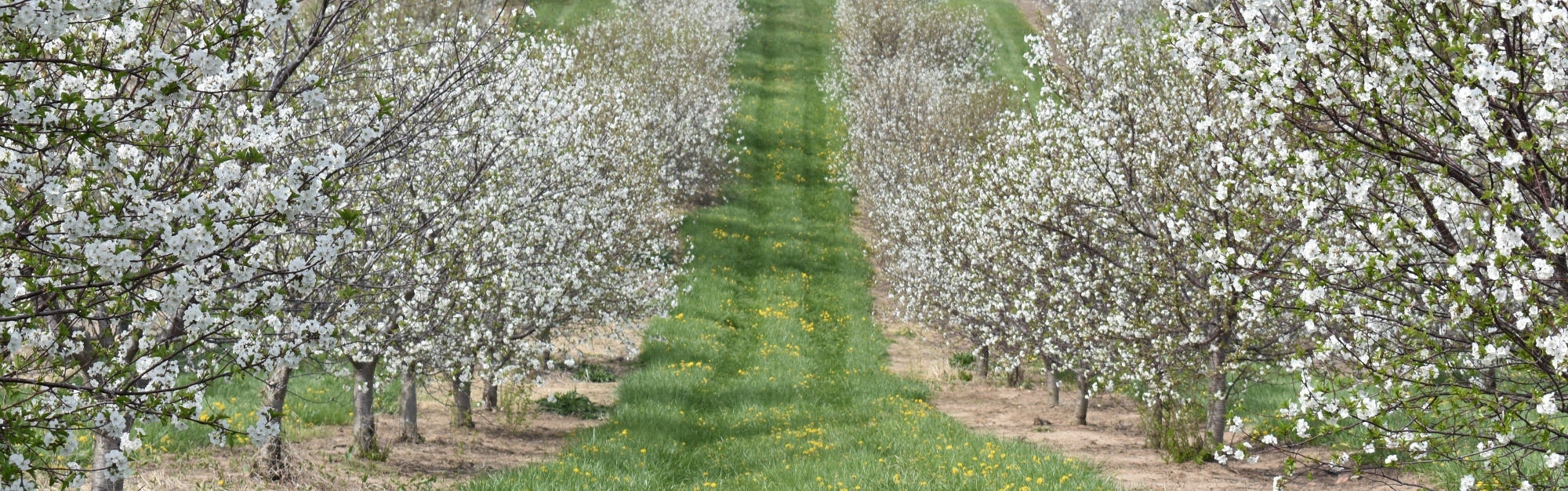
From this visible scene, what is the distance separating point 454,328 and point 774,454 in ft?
12.4

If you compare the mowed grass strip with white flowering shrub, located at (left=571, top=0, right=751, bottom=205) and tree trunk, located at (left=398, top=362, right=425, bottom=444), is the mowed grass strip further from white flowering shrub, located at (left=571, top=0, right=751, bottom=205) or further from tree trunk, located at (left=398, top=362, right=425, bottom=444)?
tree trunk, located at (left=398, top=362, right=425, bottom=444)

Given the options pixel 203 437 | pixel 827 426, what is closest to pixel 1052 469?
pixel 827 426

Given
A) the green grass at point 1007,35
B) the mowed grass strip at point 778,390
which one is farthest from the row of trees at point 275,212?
the green grass at point 1007,35

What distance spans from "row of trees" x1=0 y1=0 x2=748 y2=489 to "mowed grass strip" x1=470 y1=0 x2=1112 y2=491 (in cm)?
150

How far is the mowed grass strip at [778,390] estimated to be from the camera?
10297 millimetres

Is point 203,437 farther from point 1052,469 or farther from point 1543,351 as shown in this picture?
point 1543,351

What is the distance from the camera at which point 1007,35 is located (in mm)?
54438

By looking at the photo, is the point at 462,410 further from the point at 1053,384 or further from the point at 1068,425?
the point at 1053,384

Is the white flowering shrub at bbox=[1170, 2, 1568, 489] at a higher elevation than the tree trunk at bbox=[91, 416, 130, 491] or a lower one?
higher

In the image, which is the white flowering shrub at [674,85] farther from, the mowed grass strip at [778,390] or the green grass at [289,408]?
the green grass at [289,408]

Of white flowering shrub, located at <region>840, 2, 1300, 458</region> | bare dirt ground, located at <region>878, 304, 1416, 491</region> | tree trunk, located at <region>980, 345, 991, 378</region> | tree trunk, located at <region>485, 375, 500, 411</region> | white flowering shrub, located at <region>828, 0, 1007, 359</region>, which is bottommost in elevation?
bare dirt ground, located at <region>878, 304, 1416, 491</region>

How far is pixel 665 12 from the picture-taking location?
142ft

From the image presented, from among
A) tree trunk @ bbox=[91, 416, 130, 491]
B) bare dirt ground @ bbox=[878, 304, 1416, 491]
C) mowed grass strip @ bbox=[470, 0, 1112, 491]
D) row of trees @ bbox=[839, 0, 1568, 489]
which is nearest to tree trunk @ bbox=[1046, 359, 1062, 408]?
bare dirt ground @ bbox=[878, 304, 1416, 491]

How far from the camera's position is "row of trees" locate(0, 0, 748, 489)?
13.0 ft
